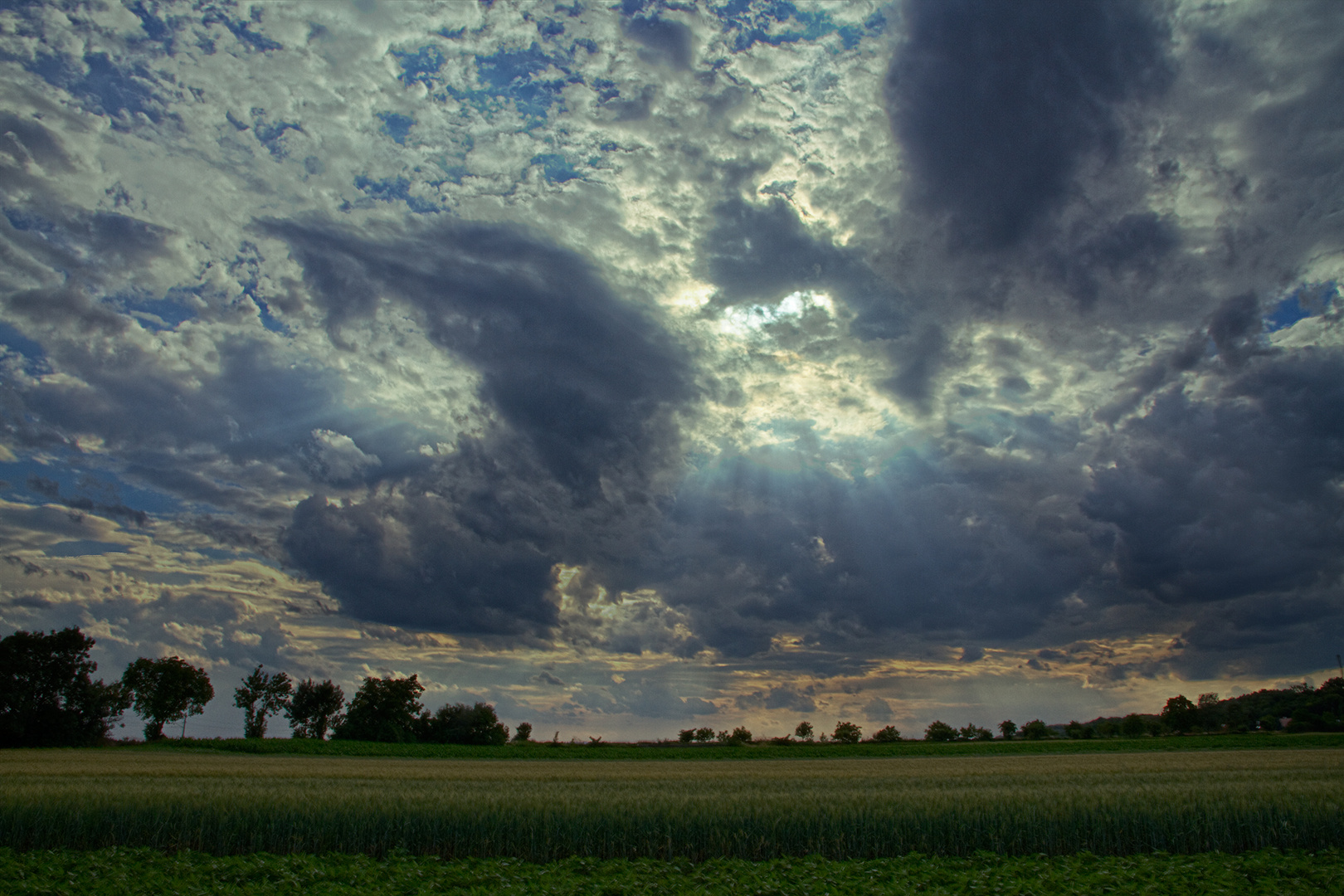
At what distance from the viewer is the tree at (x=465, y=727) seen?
308 feet

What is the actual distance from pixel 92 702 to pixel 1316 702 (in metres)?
169

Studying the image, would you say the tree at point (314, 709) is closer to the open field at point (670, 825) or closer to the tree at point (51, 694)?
the tree at point (51, 694)

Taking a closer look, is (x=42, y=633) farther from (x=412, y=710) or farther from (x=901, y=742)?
(x=901, y=742)

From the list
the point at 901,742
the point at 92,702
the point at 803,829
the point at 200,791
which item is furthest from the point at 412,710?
the point at 803,829

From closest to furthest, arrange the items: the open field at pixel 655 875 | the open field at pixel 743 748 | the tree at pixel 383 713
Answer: the open field at pixel 655 875 < the open field at pixel 743 748 < the tree at pixel 383 713

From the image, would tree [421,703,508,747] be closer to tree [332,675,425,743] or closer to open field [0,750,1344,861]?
tree [332,675,425,743]

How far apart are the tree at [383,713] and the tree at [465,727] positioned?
229cm

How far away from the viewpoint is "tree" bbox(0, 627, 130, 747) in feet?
241

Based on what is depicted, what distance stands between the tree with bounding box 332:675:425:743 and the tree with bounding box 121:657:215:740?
74.7 feet

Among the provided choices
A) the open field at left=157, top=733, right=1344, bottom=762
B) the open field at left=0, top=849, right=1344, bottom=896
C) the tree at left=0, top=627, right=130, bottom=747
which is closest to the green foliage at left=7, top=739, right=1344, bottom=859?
the open field at left=0, top=849, right=1344, bottom=896

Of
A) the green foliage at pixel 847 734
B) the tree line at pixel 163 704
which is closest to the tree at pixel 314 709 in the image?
the tree line at pixel 163 704

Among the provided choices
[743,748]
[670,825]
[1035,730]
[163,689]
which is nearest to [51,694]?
[163,689]

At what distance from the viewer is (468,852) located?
15656 mm

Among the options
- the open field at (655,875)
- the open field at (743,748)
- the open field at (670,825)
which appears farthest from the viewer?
the open field at (743,748)
